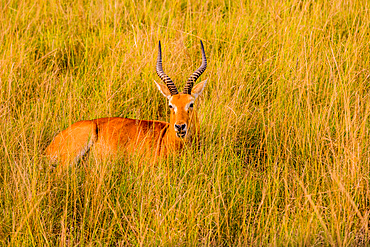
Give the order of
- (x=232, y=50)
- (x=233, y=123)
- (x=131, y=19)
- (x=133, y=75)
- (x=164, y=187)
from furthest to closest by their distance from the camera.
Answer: (x=131, y=19)
(x=232, y=50)
(x=133, y=75)
(x=233, y=123)
(x=164, y=187)

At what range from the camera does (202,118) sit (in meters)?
5.05

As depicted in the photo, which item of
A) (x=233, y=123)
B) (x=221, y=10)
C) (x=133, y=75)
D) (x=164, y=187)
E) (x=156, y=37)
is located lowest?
(x=164, y=187)

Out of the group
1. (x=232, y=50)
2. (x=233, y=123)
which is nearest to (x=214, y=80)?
(x=232, y=50)

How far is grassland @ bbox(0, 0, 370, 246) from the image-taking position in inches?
131

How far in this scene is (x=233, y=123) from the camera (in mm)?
4746

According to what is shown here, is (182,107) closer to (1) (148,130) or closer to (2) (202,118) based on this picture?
(2) (202,118)

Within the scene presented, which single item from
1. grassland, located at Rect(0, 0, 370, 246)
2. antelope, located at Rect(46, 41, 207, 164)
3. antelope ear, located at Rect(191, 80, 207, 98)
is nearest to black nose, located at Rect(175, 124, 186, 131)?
antelope, located at Rect(46, 41, 207, 164)

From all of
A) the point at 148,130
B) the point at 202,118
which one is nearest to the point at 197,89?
the point at 202,118

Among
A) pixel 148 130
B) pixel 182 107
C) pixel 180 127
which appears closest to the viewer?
pixel 180 127

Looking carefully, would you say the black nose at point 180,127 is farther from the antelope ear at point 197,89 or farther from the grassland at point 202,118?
the antelope ear at point 197,89

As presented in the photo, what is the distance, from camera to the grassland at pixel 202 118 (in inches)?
131

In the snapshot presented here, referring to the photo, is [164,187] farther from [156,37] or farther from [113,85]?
[156,37]

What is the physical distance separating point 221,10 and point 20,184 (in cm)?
510

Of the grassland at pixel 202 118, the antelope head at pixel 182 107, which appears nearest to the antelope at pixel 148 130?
the antelope head at pixel 182 107
